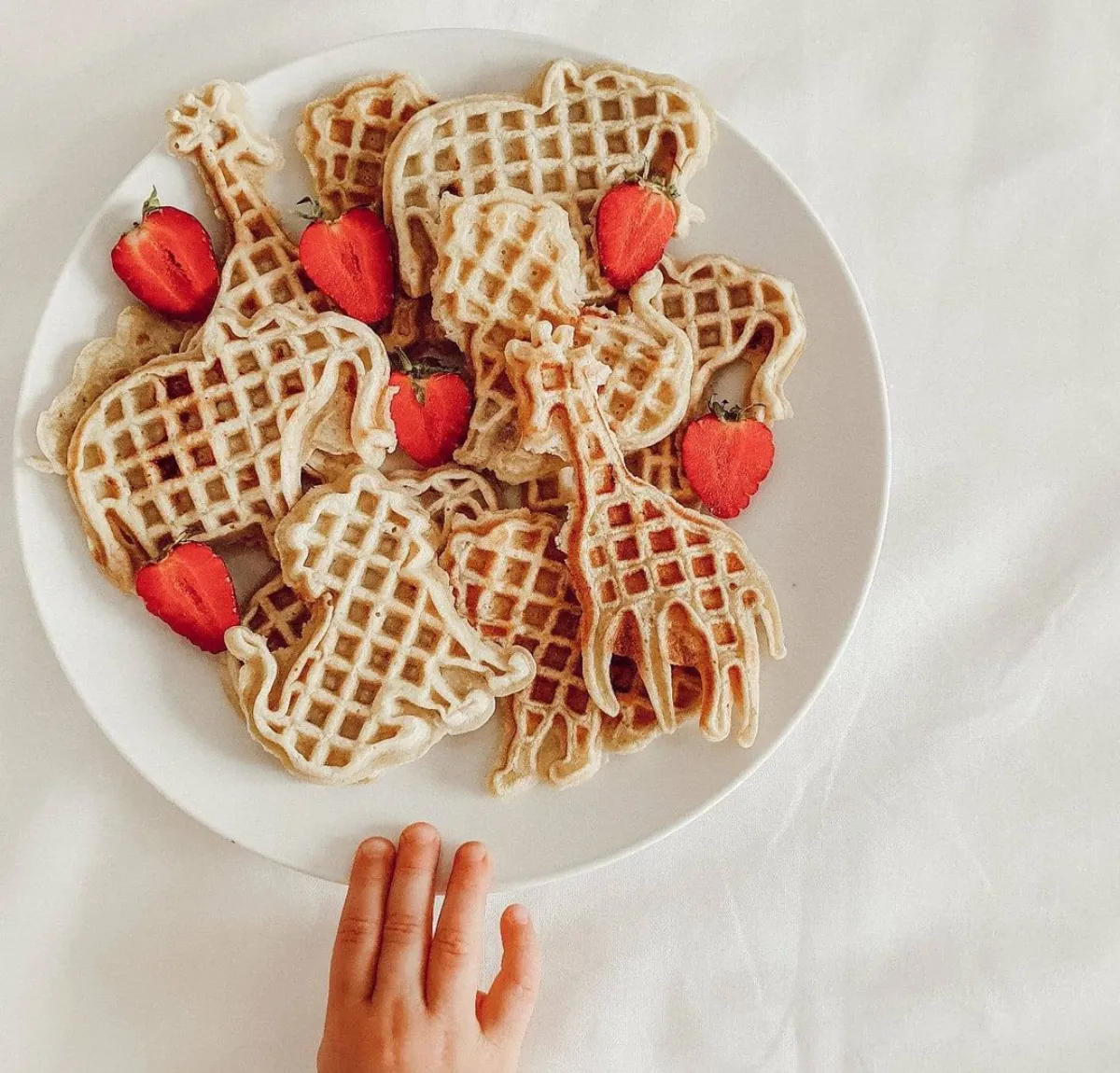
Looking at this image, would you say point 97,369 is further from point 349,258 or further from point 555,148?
point 555,148

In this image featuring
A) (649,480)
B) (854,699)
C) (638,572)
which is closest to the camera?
(638,572)

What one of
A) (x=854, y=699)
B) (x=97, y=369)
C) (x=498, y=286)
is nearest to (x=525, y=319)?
(x=498, y=286)

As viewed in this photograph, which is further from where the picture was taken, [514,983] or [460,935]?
[514,983]

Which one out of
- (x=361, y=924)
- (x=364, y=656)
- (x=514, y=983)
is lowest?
(x=514, y=983)

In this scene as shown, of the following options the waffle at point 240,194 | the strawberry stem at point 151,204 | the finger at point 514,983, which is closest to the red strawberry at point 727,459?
the waffle at point 240,194

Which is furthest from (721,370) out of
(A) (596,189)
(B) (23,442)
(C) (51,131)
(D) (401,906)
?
(C) (51,131)

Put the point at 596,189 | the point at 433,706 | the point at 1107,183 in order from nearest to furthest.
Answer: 1. the point at 433,706
2. the point at 596,189
3. the point at 1107,183

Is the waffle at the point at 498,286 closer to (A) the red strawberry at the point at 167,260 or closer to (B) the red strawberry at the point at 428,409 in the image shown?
(B) the red strawberry at the point at 428,409

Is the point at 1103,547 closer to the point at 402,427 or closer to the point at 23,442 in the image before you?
the point at 402,427
